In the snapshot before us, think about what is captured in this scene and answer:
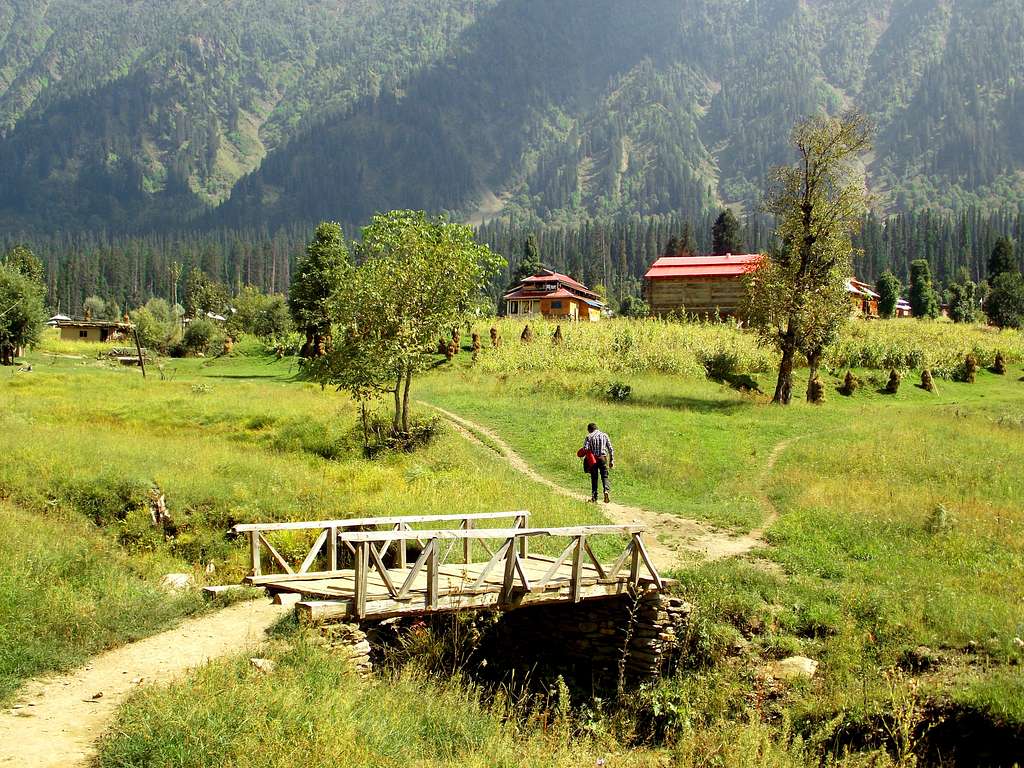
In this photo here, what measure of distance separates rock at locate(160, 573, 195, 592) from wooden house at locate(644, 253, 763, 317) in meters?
61.5

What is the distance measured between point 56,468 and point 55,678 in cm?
1124

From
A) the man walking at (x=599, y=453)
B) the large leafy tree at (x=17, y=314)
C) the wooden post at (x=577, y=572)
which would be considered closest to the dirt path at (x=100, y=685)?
the wooden post at (x=577, y=572)

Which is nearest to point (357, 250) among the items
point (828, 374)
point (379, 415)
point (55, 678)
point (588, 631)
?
point (379, 415)

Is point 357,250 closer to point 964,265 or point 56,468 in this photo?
point 56,468

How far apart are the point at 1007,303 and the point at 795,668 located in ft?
253

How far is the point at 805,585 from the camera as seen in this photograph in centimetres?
1700

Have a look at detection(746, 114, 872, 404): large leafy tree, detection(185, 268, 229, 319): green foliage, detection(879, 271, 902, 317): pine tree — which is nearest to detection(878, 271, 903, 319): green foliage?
detection(879, 271, 902, 317): pine tree

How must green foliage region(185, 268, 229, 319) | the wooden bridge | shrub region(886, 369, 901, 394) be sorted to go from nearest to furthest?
1. the wooden bridge
2. shrub region(886, 369, 901, 394)
3. green foliage region(185, 268, 229, 319)

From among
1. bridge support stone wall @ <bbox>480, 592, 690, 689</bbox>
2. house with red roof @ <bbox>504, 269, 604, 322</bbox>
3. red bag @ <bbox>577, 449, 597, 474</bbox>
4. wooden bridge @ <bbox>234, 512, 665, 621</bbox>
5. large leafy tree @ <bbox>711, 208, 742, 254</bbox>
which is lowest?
bridge support stone wall @ <bbox>480, 592, 690, 689</bbox>

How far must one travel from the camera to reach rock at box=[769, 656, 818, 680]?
14.4m

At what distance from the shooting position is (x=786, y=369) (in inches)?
1563

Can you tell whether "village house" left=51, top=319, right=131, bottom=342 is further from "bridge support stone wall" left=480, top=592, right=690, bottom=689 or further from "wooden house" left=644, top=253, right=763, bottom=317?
"bridge support stone wall" left=480, top=592, right=690, bottom=689

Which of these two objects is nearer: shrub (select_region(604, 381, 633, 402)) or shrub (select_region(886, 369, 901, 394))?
shrub (select_region(604, 381, 633, 402))

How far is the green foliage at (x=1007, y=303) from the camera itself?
78.9 meters
